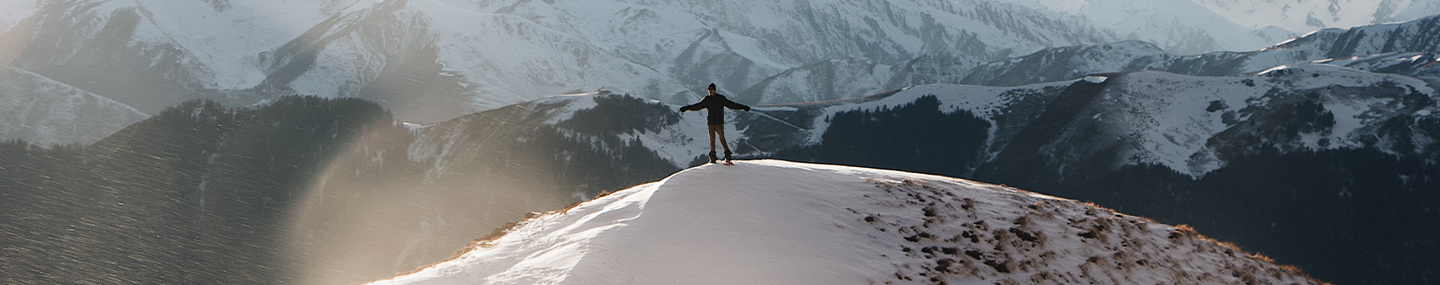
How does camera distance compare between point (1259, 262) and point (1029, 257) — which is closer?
point (1029, 257)

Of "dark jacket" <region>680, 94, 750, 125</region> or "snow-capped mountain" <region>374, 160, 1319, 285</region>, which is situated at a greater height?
"dark jacket" <region>680, 94, 750, 125</region>

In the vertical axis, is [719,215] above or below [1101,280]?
above

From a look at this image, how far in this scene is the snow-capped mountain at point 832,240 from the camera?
70.1 ft

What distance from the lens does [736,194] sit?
28281mm

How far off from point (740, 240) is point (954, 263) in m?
5.80

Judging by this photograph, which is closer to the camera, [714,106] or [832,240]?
[832,240]

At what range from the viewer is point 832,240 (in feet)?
82.5

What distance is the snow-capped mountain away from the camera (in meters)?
21.4

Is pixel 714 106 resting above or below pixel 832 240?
above

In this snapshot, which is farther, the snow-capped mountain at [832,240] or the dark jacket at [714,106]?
the dark jacket at [714,106]

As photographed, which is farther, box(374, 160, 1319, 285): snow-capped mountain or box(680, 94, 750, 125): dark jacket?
box(680, 94, 750, 125): dark jacket

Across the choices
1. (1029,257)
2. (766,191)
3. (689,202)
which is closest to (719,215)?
(689,202)

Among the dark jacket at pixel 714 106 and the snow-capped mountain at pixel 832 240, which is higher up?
the dark jacket at pixel 714 106

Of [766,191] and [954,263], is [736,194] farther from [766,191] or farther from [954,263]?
[954,263]
